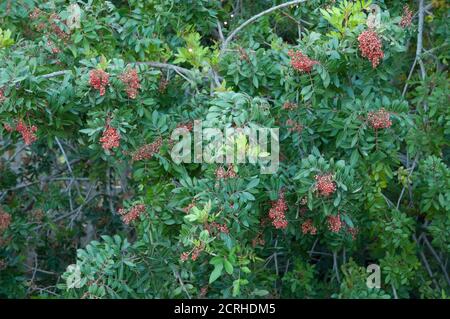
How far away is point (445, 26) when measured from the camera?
467 cm

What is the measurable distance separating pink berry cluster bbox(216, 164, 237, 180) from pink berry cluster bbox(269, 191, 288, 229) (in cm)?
34

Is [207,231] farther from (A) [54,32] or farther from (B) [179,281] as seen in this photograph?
(A) [54,32]

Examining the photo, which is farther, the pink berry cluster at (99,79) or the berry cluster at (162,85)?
the berry cluster at (162,85)

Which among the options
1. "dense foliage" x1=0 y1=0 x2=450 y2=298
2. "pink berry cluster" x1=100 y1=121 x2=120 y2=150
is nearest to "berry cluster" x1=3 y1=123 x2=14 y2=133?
"dense foliage" x1=0 y1=0 x2=450 y2=298

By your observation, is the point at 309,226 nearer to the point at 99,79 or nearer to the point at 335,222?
the point at 335,222

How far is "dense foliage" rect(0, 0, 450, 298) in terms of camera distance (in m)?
3.32

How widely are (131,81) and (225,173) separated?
2.12 feet

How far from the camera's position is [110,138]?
11.0 ft

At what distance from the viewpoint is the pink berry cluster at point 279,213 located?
11.0ft

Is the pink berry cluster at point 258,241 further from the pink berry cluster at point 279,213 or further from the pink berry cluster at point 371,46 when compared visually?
the pink berry cluster at point 371,46

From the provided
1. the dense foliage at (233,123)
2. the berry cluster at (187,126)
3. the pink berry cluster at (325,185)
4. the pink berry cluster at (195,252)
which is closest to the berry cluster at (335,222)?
the dense foliage at (233,123)

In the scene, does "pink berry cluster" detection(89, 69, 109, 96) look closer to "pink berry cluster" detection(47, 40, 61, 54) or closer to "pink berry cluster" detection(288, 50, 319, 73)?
"pink berry cluster" detection(47, 40, 61, 54)

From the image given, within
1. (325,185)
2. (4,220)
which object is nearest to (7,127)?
(325,185)

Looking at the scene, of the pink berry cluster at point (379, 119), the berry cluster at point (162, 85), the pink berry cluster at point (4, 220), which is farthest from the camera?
the pink berry cluster at point (4, 220)
